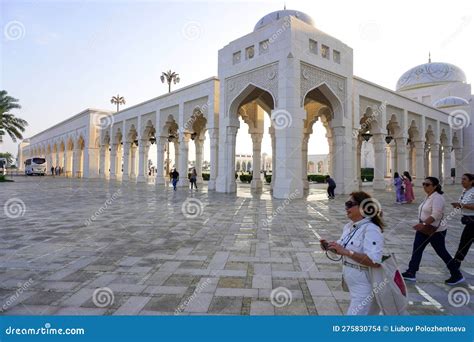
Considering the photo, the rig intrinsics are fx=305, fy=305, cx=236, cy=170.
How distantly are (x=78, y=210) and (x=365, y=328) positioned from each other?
30.2ft

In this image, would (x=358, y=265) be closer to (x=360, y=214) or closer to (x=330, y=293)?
(x=360, y=214)

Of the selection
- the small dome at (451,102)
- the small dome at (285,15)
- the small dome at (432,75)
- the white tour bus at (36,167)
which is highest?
the small dome at (432,75)

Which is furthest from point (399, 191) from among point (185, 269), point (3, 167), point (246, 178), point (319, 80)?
point (3, 167)

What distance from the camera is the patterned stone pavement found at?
9.96 feet

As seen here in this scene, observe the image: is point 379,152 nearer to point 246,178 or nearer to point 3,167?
point 246,178

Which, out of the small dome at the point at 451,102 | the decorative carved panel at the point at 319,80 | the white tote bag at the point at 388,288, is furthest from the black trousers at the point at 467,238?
the small dome at the point at 451,102

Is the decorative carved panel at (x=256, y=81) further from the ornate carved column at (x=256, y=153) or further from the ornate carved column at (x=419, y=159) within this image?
the ornate carved column at (x=419, y=159)

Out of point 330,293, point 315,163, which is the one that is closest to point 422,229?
point 330,293

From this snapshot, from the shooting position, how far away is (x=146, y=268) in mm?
4129

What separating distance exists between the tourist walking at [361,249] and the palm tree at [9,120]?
109 feet

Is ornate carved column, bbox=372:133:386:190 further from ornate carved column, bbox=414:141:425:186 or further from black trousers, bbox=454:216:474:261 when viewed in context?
black trousers, bbox=454:216:474:261

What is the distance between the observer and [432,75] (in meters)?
39.3

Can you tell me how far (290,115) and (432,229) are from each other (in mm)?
10710

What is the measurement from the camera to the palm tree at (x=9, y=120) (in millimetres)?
28000
